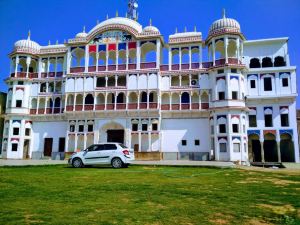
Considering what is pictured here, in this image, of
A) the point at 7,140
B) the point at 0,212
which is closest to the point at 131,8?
the point at 7,140

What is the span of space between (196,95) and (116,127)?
1088cm

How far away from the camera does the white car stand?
18328mm

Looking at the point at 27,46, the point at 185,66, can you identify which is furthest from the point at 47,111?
the point at 185,66

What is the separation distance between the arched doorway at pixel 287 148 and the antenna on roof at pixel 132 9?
92.1 feet

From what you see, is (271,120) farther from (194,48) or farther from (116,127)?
(116,127)

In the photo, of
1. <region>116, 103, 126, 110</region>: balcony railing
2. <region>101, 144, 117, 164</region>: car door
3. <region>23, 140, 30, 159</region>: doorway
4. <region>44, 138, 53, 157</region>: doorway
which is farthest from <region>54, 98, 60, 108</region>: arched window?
<region>101, 144, 117, 164</region>: car door

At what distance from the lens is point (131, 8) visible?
44.0m

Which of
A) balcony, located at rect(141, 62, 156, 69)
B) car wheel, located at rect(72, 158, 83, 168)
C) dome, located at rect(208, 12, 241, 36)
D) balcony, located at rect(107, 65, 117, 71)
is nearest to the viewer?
car wheel, located at rect(72, 158, 83, 168)

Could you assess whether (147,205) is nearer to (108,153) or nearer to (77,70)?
(108,153)

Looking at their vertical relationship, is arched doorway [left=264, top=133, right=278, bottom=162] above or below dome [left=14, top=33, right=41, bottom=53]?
below

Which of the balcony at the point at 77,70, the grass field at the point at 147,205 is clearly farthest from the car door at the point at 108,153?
the balcony at the point at 77,70

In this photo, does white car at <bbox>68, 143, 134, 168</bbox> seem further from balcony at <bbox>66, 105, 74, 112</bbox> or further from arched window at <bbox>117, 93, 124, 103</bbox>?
arched window at <bbox>117, 93, 124, 103</bbox>

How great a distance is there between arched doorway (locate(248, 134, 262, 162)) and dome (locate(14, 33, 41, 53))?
3160 cm

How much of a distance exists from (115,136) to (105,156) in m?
16.5
